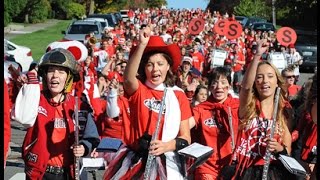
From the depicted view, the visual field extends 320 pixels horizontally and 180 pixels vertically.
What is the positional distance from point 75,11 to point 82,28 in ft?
107

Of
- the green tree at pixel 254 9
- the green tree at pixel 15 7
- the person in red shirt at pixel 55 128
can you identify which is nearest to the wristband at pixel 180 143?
the person in red shirt at pixel 55 128

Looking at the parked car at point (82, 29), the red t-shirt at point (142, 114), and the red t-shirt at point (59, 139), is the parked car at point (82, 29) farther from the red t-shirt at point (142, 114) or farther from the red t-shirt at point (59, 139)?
the red t-shirt at point (142, 114)

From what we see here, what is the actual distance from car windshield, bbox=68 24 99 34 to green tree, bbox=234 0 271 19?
33.1 metres

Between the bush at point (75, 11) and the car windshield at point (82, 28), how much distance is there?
103 feet

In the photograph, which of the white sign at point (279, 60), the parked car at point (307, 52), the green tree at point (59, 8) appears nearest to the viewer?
the white sign at point (279, 60)

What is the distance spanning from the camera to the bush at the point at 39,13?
55.3m

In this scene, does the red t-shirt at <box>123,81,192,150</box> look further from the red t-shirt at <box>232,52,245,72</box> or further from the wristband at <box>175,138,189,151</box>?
the red t-shirt at <box>232,52,245,72</box>

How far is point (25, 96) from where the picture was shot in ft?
17.6

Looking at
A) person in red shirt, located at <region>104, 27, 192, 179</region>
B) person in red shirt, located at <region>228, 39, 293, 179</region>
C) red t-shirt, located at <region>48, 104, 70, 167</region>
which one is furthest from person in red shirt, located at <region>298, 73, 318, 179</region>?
red t-shirt, located at <region>48, 104, 70, 167</region>

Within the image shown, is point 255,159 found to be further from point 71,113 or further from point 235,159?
point 71,113

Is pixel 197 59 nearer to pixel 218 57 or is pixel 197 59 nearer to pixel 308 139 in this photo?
pixel 218 57

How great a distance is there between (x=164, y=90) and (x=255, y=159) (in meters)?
0.90

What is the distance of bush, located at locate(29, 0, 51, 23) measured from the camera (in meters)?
55.3

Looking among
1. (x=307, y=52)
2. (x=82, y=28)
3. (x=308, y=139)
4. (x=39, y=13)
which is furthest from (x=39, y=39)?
(x=308, y=139)
